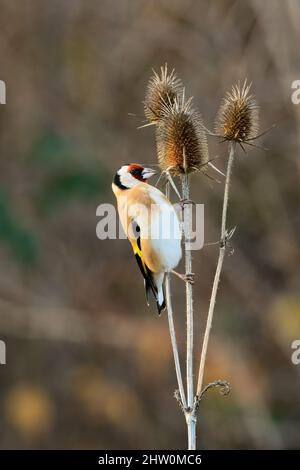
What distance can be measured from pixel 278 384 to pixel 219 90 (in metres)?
4.83

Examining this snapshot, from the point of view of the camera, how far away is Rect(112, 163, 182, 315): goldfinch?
5.36 meters

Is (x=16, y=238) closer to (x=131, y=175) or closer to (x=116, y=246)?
(x=116, y=246)

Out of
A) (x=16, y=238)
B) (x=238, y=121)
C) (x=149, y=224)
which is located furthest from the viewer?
(x=16, y=238)

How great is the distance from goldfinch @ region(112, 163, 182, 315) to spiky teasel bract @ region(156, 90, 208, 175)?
0.45m

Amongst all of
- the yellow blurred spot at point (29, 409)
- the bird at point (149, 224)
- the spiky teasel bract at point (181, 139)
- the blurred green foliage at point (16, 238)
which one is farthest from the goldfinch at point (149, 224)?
the yellow blurred spot at point (29, 409)

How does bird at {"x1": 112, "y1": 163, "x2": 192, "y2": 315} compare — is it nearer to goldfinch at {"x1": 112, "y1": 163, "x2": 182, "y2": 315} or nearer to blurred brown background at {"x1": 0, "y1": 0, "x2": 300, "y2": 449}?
goldfinch at {"x1": 112, "y1": 163, "x2": 182, "y2": 315}

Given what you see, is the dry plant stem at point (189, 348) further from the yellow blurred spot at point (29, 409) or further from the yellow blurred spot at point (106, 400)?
the yellow blurred spot at point (29, 409)

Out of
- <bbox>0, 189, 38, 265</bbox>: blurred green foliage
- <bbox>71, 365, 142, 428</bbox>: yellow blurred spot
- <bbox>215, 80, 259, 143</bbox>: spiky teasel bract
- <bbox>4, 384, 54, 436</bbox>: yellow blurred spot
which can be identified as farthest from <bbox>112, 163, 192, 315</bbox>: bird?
<bbox>4, 384, 54, 436</bbox>: yellow blurred spot

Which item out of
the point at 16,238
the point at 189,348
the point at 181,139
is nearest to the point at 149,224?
Answer: the point at 181,139

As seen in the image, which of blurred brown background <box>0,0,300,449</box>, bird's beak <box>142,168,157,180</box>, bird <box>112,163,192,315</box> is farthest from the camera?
blurred brown background <box>0,0,300,449</box>

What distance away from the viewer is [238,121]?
15.8ft

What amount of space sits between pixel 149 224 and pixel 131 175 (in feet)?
1.34

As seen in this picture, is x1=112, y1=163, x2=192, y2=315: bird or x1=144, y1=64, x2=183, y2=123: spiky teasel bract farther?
x1=112, y1=163, x2=192, y2=315: bird
